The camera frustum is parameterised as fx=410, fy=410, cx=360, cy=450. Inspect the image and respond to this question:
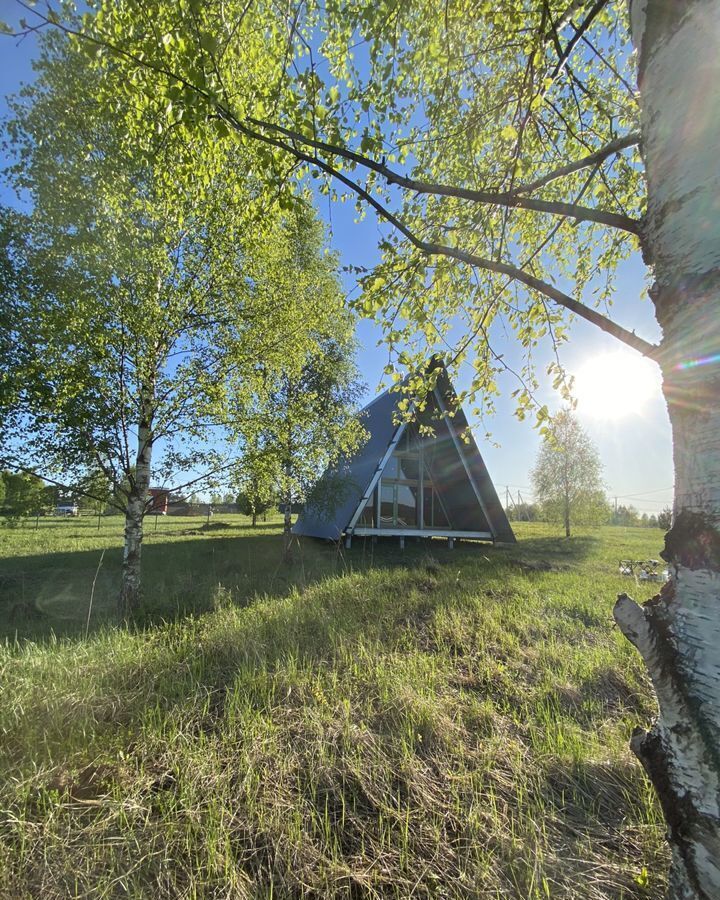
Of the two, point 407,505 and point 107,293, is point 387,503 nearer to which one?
point 407,505

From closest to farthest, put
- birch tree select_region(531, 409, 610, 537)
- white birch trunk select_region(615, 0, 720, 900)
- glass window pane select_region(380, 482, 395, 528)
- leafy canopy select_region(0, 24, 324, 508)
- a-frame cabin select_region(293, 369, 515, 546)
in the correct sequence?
white birch trunk select_region(615, 0, 720, 900) → leafy canopy select_region(0, 24, 324, 508) → a-frame cabin select_region(293, 369, 515, 546) → glass window pane select_region(380, 482, 395, 528) → birch tree select_region(531, 409, 610, 537)

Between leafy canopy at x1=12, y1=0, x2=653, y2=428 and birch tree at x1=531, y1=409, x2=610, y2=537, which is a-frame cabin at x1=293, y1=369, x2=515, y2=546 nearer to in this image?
leafy canopy at x1=12, y1=0, x2=653, y2=428

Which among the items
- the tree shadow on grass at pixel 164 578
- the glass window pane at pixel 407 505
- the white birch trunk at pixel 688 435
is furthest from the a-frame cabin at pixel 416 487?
the white birch trunk at pixel 688 435

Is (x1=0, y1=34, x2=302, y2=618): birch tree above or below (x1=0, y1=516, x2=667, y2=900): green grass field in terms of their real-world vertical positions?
above

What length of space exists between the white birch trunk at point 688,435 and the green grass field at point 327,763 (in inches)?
36.2

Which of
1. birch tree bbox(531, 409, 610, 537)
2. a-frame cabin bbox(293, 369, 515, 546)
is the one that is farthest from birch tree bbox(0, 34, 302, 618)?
birch tree bbox(531, 409, 610, 537)

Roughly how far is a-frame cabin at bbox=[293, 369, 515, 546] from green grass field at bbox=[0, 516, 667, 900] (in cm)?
763

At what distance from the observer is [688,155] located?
128 centimetres

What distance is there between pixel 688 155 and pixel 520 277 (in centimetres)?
71

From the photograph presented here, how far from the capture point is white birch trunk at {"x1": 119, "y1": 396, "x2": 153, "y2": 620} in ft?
19.2

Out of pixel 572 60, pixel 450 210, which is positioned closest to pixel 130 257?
pixel 450 210

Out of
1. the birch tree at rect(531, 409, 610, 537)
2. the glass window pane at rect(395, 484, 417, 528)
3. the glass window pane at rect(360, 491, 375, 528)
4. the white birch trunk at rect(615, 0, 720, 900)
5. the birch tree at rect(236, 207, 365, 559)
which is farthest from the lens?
the birch tree at rect(531, 409, 610, 537)

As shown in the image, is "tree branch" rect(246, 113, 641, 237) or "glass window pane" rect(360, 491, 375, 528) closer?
"tree branch" rect(246, 113, 641, 237)

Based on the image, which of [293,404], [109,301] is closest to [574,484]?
[293,404]
